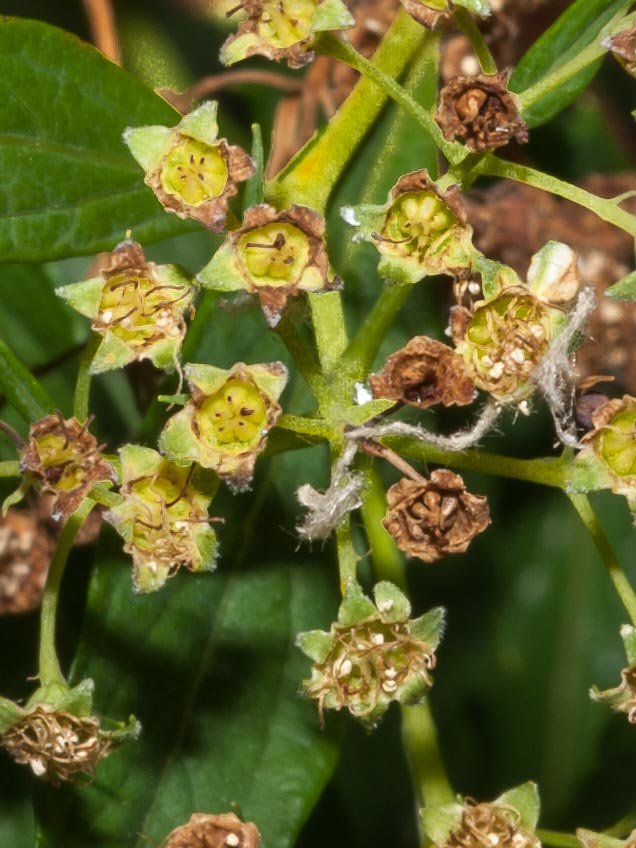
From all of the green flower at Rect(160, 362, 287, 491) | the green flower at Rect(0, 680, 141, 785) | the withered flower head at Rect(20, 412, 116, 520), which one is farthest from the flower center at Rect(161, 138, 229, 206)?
the green flower at Rect(0, 680, 141, 785)

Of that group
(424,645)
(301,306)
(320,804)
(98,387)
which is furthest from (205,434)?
(320,804)

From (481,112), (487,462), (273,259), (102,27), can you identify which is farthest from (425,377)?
(102,27)

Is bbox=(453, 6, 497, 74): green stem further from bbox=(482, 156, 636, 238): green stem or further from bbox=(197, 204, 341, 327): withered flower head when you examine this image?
bbox=(197, 204, 341, 327): withered flower head

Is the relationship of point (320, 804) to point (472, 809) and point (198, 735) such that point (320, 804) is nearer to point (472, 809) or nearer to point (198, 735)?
point (198, 735)

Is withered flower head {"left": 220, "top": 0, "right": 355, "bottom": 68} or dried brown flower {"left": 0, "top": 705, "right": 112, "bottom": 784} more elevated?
withered flower head {"left": 220, "top": 0, "right": 355, "bottom": 68}

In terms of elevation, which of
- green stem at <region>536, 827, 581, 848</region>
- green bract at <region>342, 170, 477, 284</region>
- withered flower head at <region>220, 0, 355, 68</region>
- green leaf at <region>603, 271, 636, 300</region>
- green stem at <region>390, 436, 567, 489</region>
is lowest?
green stem at <region>536, 827, 581, 848</region>

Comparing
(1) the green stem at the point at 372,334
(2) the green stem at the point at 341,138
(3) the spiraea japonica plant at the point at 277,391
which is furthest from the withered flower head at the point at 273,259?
(2) the green stem at the point at 341,138
